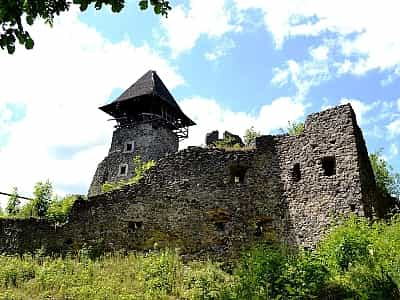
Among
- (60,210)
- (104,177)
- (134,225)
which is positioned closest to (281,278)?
(134,225)

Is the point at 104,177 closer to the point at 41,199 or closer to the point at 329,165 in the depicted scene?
the point at 41,199

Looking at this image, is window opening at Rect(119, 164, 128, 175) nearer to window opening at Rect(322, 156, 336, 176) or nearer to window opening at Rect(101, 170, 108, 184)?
window opening at Rect(101, 170, 108, 184)

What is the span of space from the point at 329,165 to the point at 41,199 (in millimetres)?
9716

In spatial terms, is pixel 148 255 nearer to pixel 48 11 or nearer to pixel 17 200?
pixel 17 200

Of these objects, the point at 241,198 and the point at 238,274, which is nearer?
the point at 238,274

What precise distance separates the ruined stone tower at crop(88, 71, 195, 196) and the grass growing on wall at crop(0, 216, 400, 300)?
53.9 ft

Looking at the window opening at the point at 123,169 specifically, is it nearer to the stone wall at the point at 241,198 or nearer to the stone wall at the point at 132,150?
the stone wall at the point at 132,150

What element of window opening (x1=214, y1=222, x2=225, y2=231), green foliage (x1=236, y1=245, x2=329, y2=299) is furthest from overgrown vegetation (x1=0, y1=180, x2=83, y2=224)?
green foliage (x1=236, y1=245, x2=329, y2=299)

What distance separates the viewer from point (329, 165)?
1277cm

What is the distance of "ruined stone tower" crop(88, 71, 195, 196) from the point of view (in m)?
29.9

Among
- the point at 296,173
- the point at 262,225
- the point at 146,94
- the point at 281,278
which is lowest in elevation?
the point at 281,278

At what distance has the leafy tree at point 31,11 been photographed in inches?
188

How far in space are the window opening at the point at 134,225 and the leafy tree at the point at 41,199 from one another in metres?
→ 3.78

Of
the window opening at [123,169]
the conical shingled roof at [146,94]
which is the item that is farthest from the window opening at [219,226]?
the conical shingled roof at [146,94]
